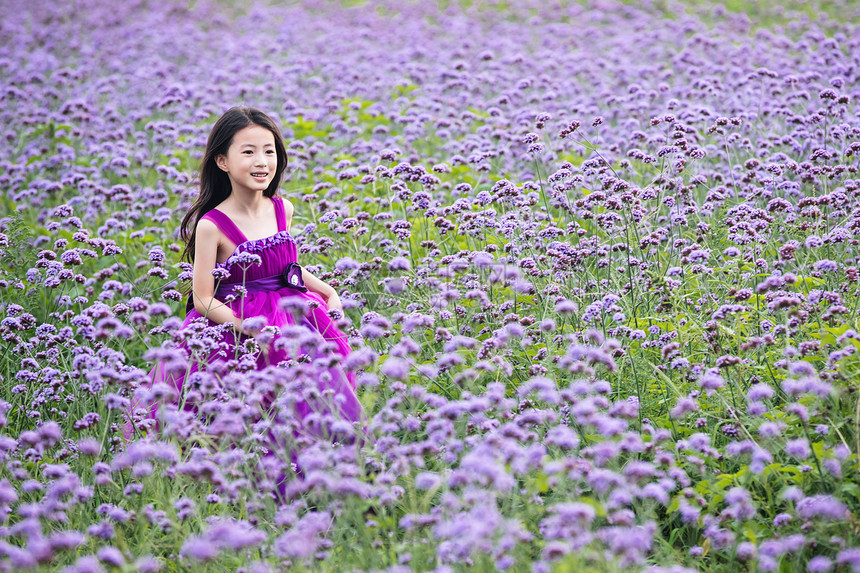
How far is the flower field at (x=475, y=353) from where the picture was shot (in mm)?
3025

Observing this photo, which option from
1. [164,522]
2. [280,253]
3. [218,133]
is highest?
[218,133]

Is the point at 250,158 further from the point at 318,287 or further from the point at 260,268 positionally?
the point at 318,287

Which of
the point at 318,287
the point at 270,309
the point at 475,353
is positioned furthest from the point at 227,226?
the point at 475,353

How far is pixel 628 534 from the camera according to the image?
2.49 meters

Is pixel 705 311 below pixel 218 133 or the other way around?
below

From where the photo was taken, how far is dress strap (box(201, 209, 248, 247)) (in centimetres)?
468

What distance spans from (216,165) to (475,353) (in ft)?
6.71

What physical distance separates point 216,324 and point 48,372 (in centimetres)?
94

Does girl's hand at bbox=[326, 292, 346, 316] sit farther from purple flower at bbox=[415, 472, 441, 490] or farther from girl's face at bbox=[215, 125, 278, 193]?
purple flower at bbox=[415, 472, 441, 490]

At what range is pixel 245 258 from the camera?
4293mm

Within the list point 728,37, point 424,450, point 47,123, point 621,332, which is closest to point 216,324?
point 424,450

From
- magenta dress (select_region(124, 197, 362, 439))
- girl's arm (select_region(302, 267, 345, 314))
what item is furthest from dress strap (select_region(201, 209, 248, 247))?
girl's arm (select_region(302, 267, 345, 314))

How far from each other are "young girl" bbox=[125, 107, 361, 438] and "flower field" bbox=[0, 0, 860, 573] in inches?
7.2

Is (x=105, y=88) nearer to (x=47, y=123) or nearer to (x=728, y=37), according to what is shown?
(x=47, y=123)
